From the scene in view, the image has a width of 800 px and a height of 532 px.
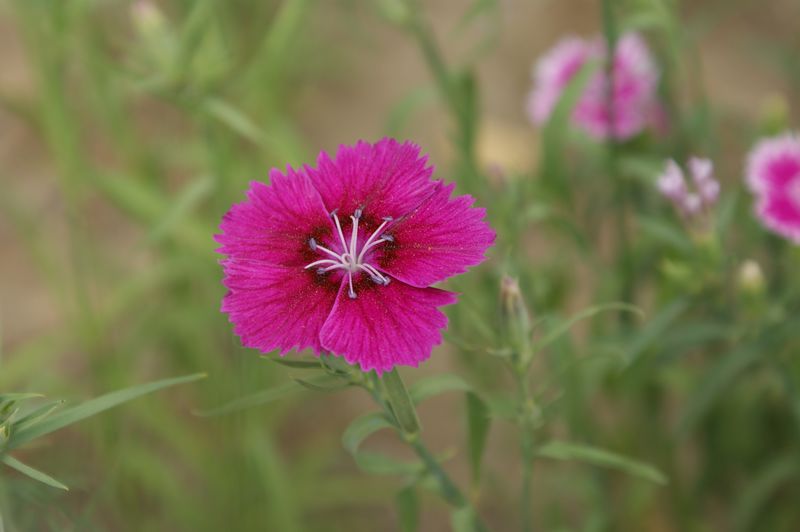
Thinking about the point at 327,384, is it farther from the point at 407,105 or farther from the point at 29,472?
the point at 407,105

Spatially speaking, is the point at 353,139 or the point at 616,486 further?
the point at 353,139

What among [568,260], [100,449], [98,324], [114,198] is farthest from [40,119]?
[568,260]

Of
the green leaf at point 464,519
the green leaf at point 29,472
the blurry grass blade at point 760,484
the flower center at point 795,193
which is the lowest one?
the green leaf at point 464,519

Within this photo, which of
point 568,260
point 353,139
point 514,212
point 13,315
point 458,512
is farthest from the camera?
point 353,139

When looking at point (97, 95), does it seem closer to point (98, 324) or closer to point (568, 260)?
point (98, 324)

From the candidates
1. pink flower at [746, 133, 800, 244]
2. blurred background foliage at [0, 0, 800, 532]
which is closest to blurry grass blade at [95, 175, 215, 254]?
blurred background foliage at [0, 0, 800, 532]

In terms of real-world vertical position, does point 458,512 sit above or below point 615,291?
below

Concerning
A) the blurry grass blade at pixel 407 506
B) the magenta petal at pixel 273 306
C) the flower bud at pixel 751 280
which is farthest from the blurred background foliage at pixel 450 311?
the magenta petal at pixel 273 306

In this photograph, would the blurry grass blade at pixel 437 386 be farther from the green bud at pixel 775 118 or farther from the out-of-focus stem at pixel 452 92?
the green bud at pixel 775 118
